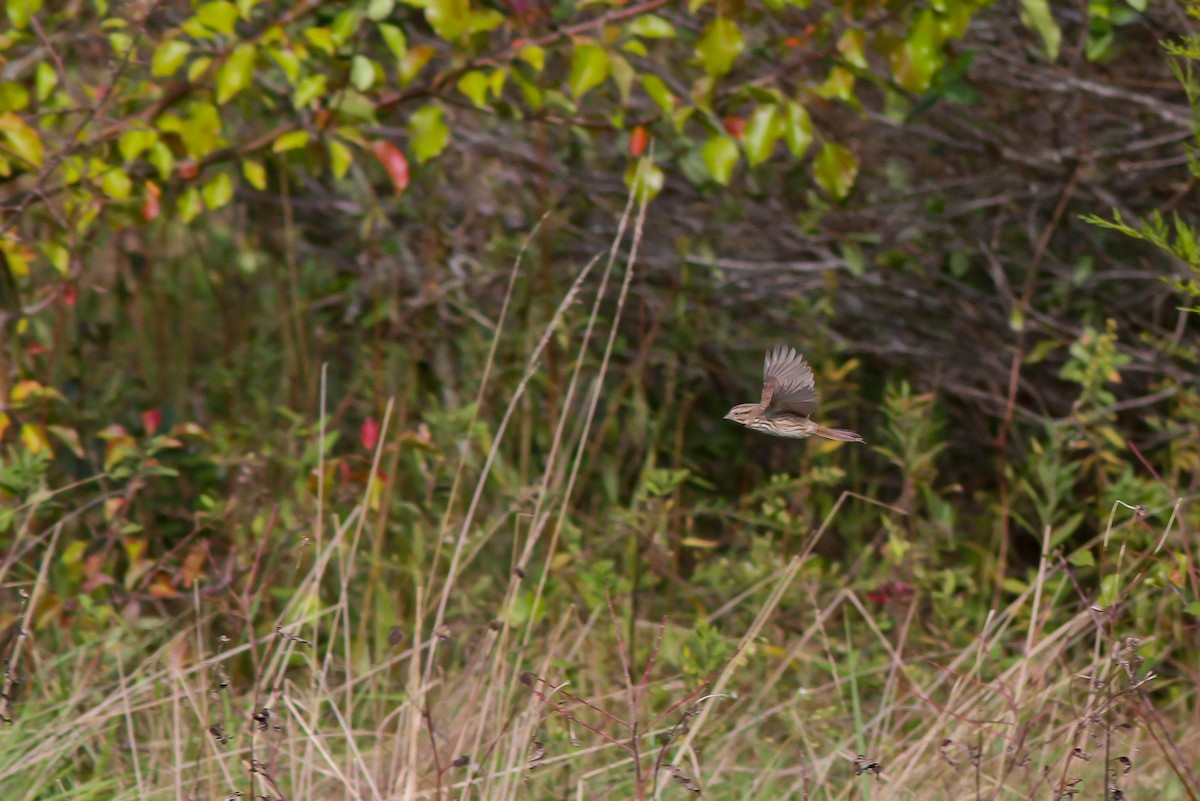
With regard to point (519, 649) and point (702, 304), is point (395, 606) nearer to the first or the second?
point (519, 649)

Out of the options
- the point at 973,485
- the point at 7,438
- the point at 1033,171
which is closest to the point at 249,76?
the point at 7,438

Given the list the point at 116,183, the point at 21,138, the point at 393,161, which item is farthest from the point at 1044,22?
the point at 21,138

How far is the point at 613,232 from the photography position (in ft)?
13.2

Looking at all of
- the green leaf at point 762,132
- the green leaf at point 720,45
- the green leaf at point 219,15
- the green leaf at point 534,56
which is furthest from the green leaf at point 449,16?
the green leaf at point 762,132

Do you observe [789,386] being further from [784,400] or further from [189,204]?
[189,204]

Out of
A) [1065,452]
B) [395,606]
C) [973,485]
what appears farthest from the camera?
[973,485]

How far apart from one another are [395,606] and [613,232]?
1.29 meters

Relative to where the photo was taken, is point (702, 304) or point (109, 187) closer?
point (109, 187)

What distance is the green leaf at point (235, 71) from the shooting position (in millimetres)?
2711

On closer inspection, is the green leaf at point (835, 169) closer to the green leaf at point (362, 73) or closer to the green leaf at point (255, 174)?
the green leaf at point (362, 73)

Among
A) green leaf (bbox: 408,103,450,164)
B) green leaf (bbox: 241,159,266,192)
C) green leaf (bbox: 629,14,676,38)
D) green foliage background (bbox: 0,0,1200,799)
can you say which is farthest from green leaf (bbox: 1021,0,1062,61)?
green leaf (bbox: 241,159,266,192)

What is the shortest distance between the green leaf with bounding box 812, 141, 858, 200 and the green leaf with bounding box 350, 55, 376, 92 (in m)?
0.86

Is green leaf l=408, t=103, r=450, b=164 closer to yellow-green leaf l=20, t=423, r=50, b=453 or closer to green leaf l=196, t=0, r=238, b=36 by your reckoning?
green leaf l=196, t=0, r=238, b=36

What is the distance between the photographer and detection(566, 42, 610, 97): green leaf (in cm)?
272
